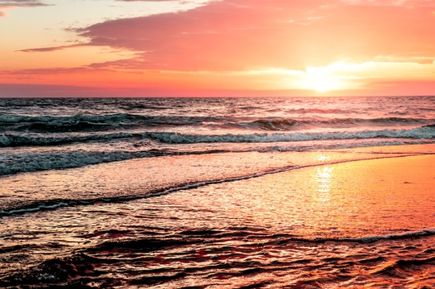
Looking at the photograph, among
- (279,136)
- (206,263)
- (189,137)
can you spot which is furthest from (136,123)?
(206,263)

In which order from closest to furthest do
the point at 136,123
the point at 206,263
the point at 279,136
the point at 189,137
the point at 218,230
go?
the point at 206,263, the point at 218,230, the point at 189,137, the point at 279,136, the point at 136,123

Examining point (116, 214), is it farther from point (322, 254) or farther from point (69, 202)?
point (322, 254)

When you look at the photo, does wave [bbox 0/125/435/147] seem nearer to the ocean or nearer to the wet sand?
the ocean

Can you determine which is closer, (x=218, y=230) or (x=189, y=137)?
(x=218, y=230)

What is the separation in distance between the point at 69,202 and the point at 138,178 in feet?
10.9

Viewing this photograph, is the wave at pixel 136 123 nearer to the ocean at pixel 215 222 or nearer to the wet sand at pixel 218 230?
the ocean at pixel 215 222

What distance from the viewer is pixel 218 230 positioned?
700 centimetres

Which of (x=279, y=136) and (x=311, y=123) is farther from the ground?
(x=311, y=123)

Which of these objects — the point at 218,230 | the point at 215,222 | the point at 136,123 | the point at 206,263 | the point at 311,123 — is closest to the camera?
the point at 206,263

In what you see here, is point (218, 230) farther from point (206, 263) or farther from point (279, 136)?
point (279, 136)

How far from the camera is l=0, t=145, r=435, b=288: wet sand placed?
16.9 feet

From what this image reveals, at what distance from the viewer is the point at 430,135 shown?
3036 centimetres

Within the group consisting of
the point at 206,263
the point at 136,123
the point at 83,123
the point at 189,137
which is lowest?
the point at 206,263

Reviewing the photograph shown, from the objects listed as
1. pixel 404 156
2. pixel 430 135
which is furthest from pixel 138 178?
pixel 430 135
